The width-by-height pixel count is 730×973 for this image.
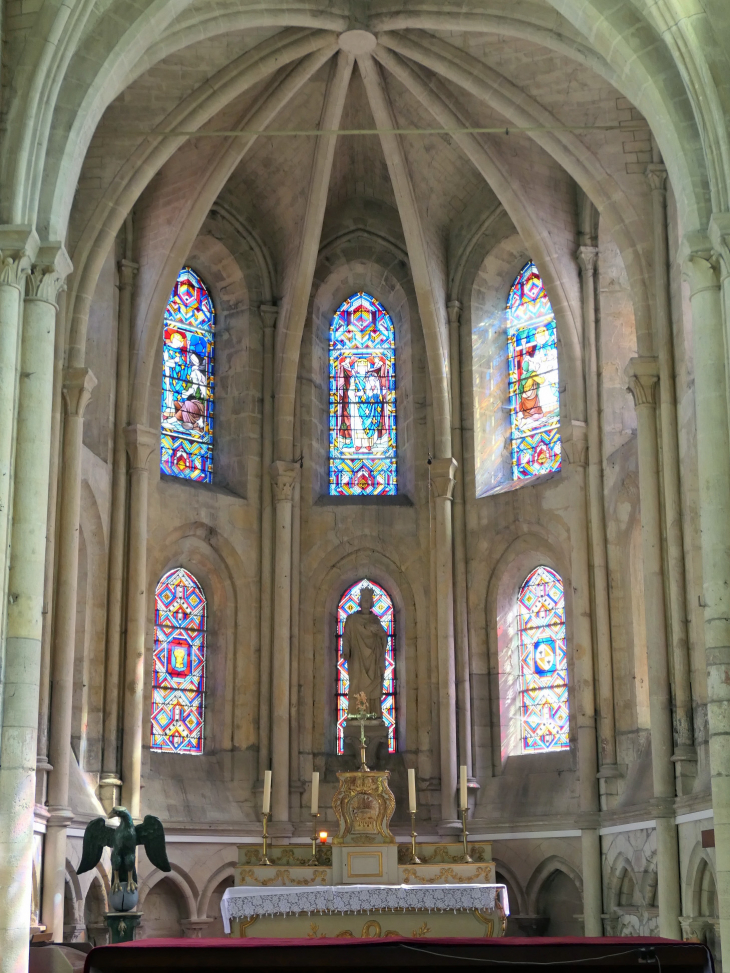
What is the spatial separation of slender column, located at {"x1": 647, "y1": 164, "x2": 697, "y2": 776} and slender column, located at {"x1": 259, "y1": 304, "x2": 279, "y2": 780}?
587cm

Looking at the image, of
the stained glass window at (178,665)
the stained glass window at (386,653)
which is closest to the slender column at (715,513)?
the stained glass window at (386,653)

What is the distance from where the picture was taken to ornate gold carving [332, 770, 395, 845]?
563 inches

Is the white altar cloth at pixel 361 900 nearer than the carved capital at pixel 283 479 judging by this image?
Yes

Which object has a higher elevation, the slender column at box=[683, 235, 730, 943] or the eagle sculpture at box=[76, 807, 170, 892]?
the slender column at box=[683, 235, 730, 943]

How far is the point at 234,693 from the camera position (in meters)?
19.0

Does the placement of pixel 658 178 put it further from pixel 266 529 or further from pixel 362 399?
pixel 266 529

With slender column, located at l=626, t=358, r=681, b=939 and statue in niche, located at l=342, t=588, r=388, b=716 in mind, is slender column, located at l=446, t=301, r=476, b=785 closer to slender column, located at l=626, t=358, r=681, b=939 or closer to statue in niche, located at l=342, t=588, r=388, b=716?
statue in niche, located at l=342, t=588, r=388, b=716

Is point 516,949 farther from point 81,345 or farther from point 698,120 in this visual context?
point 81,345

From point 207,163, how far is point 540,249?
4.52 meters

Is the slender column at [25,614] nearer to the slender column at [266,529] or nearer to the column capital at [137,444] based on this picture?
the column capital at [137,444]

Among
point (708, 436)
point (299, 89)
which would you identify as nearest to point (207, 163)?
point (299, 89)

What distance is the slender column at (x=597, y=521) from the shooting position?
17.3 meters

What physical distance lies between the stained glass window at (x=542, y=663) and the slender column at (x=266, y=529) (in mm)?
3430

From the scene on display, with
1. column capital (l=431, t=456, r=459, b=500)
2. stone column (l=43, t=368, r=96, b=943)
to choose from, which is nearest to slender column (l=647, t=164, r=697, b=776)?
column capital (l=431, t=456, r=459, b=500)
